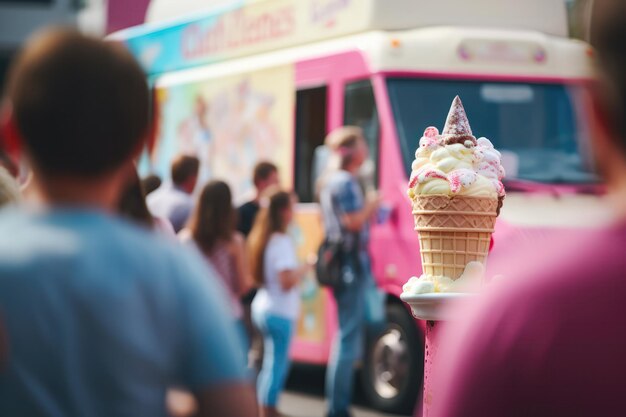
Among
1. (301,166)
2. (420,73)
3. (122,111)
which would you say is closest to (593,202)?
(420,73)

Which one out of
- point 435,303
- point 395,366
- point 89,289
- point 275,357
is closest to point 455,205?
point 435,303

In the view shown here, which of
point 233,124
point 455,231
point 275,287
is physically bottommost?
point 455,231

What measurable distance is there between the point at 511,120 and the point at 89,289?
858cm

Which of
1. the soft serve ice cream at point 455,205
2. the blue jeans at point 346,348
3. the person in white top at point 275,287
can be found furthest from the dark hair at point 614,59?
the blue jeans at point 346,348

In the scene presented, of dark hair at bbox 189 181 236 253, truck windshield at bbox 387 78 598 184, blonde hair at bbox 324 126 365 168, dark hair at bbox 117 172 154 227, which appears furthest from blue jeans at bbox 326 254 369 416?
dark hair at bbox 117 172 154 227

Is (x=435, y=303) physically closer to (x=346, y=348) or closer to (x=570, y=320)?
(x=570, y=320)

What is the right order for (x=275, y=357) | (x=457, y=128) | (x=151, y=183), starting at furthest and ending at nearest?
(x=275, y=357) → (x=151, y=183) → (x=457, y=128)

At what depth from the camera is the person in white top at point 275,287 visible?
875 centimetres

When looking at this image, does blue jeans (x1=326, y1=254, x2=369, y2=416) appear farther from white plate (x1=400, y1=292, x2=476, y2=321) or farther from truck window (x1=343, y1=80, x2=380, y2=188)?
white plate (x1=400, y1=292, x2=476, y2=321)

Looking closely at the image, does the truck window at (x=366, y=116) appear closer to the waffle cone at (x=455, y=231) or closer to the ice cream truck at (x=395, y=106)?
the ice cream truck at (x=395, y=106)

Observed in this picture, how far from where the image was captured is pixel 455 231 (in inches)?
185

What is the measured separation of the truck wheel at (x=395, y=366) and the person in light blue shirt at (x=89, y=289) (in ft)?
25.3

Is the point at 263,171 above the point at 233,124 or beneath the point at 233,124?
beneath

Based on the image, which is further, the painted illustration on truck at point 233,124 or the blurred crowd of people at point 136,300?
the painted illustration on truck at point 233,124
